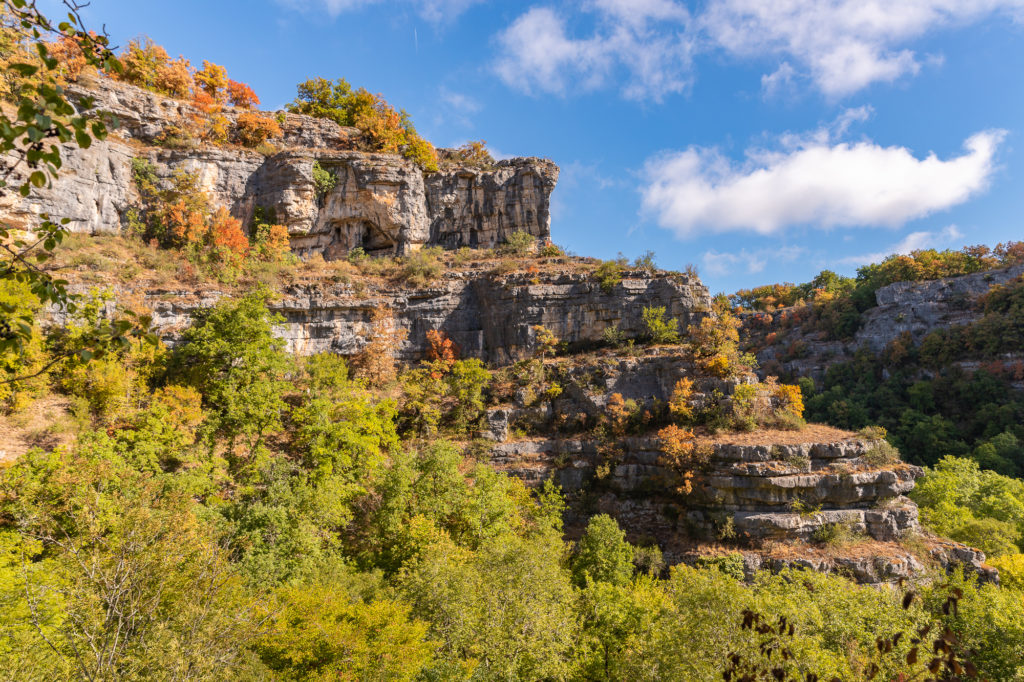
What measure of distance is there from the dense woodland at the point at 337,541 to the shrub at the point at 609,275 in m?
3.94

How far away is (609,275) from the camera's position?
28.4 metres

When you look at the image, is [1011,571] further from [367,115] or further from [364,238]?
[367,115]

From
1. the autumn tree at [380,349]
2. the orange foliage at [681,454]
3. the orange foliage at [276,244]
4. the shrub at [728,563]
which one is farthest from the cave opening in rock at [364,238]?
the shrub at [728,563]

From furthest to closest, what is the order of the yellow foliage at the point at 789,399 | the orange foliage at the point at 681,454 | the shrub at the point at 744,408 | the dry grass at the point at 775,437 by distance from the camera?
the yellow foliage at the point at 789,399 < the shrub at the point at 744,408 < the dry grass at the point at 775,437 < the orange foliage at the point at 681,454

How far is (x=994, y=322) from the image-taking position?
40375 millimetres

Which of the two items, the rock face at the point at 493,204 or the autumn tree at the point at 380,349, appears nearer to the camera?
the autumn tree at the point at 380,349

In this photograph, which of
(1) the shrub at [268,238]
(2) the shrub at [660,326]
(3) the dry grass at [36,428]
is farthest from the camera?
(1) the shrub at [268,238]

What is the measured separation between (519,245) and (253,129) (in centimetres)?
2134

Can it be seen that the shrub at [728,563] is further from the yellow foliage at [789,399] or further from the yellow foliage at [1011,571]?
the yellow foliage at [1011,571]

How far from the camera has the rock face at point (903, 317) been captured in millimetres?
45812

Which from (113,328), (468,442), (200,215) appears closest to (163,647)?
(113,328)

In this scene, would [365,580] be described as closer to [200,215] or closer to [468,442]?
[468,442]

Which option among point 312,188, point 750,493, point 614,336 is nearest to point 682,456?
point 750,493

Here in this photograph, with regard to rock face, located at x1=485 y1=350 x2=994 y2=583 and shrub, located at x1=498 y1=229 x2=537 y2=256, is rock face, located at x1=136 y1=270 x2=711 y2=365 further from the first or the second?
rock face, located at x1=485 y1=350 x2=994 y2=583
